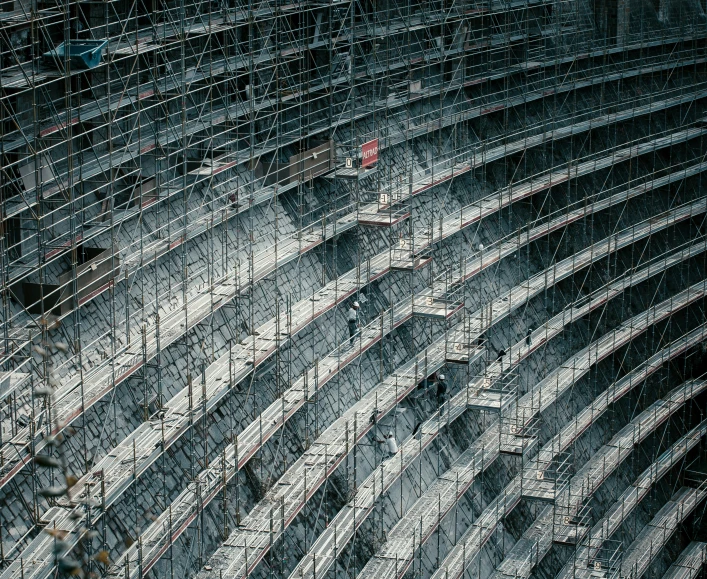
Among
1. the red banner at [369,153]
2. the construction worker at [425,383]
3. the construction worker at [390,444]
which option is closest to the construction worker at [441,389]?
the construction worker at [425,383]

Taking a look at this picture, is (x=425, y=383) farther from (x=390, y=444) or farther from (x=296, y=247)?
(x=296, y=247)

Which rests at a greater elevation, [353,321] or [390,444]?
[353,321]

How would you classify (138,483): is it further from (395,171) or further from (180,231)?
(395,171)

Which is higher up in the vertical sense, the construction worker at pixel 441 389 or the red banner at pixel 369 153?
the red banner at pixel 369 153

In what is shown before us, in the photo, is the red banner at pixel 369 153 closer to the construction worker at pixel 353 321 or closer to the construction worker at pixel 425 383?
the construction worker at pixel 353 321

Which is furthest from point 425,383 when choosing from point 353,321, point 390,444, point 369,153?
point 369,153

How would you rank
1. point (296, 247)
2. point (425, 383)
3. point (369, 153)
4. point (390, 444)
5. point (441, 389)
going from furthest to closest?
point (441, 389) → point (425, 383) → point (369, 153) → point (390, 444) → point (296, 247)

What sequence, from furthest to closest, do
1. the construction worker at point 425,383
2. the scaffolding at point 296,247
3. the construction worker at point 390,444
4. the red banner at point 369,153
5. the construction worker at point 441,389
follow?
the construction worker at point 441,389 < the construction worker at point 425,383 < the red banner at point 369,153 < the construction worker at point 390,444 < the scaffolding at point 296,247

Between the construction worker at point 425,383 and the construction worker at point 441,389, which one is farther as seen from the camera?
the construction worker at point 441,389
